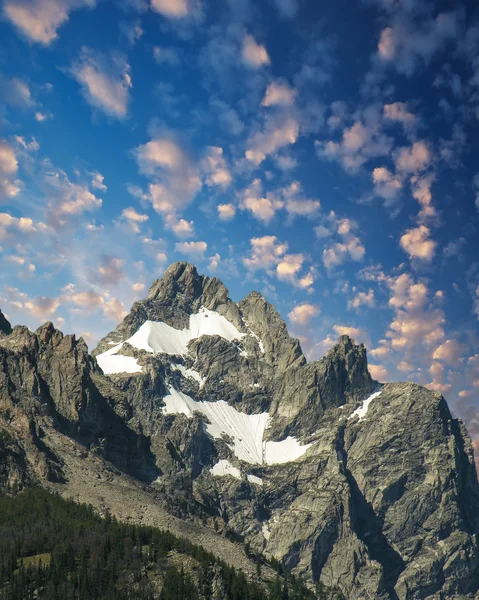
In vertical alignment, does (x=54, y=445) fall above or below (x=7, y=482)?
above

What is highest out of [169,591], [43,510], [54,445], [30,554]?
[54,445]

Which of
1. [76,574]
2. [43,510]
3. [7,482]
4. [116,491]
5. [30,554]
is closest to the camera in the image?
[76,574]

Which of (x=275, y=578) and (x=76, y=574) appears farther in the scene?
(x=275, y=578)

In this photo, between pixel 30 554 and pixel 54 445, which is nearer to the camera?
pixel 30 554

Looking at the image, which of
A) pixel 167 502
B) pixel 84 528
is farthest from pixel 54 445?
pixel 84 528

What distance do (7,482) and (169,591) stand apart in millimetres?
70477

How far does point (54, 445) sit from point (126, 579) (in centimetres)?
8020

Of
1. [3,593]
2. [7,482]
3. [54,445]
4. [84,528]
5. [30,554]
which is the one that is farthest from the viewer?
[54,445]

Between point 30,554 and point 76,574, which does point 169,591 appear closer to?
point 76,574

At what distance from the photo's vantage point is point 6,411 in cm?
19775

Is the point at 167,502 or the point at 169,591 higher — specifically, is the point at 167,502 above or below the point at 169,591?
above

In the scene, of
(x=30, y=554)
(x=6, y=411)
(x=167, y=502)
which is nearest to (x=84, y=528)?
(x=30, y=554)

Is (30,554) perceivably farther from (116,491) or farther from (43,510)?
(116,491)

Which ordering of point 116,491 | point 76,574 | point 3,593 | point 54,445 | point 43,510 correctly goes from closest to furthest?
point 3,593 < point 76,574 < point 43,510 < point 116,491 < point 54,445
